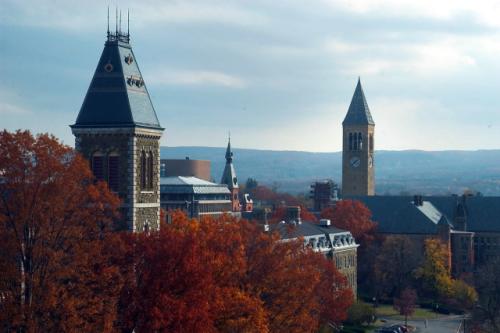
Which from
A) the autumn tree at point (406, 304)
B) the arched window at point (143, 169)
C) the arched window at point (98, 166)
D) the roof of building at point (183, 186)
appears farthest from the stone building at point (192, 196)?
the arched window at point (98, 166)

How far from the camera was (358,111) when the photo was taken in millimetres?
158500

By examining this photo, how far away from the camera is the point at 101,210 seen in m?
45.4

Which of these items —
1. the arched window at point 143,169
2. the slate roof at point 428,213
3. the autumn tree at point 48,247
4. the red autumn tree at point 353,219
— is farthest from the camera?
the slate roof at point 428,213

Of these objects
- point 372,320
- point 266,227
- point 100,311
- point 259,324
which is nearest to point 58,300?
point 100,311

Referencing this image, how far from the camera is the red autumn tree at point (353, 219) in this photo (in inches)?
4884

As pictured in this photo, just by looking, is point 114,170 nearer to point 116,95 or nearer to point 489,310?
point 116,95

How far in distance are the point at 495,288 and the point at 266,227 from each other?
19246mm

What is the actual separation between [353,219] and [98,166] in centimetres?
7811

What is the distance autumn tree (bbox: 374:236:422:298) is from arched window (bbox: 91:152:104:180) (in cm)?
6555

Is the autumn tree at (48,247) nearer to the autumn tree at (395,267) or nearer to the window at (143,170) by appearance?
the window at (143,170)

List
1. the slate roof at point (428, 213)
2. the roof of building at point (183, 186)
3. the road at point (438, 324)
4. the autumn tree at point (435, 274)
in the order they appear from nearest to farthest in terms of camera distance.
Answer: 1. the road at point (438, 324)
2. the autumn tree at point (435, 274)
3. the roof of building at point (183, 186)
4. the slate roof at point (428, 213)

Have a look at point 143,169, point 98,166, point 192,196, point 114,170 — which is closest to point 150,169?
point 143,169

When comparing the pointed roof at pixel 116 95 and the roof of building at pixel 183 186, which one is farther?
the roof of building at pixel 183 186

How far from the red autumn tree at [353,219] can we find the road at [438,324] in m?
23.9
